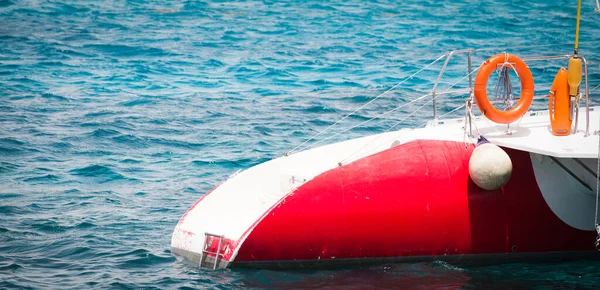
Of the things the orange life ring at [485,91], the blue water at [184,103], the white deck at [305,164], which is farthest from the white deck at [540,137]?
the blue water at [184,103]

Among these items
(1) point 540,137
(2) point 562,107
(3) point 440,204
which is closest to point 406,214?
(3) point 440,204

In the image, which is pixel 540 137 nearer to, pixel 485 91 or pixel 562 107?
pixel 562 107

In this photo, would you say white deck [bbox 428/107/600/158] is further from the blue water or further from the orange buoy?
the blue water

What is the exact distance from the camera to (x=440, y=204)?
8.25 meters

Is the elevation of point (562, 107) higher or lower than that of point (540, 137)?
higher

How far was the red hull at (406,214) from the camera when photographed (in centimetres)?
809

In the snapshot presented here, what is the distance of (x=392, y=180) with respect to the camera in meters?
8.23

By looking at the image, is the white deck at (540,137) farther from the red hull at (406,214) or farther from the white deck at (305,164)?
the red hull at (406,214)

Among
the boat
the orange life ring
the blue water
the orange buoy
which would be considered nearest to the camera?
the boat

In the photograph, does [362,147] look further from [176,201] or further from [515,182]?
[176,201]

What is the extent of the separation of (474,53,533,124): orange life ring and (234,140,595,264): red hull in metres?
0.43

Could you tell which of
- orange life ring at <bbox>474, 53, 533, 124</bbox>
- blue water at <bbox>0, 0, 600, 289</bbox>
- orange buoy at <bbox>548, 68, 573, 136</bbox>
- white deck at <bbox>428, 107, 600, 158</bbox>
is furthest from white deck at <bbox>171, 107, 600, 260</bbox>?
blue water at <bbox>0, 0, 600, 289</bbox>

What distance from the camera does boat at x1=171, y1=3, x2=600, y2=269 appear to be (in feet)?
26.6

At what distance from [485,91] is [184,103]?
29.1 ft
